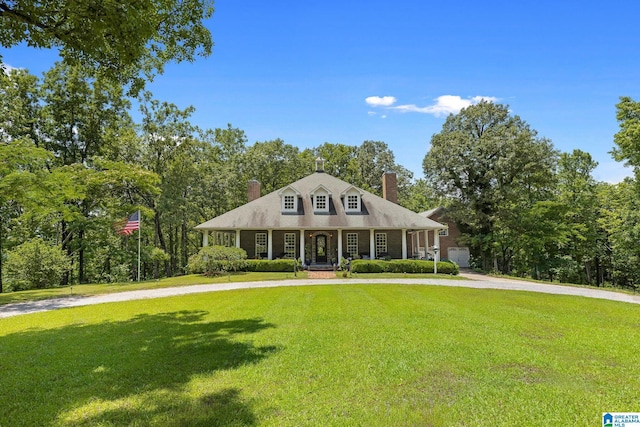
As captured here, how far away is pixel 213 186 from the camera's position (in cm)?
3541

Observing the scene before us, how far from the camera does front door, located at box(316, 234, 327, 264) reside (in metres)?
27.5

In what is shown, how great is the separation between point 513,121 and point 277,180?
24.4 meters

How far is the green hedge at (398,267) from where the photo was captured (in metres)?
22.7

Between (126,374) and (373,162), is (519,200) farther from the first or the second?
(126,374)

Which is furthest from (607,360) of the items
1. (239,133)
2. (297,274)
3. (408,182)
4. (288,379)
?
(408,182)

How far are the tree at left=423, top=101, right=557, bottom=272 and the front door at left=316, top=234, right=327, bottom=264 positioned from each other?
12.6 meters

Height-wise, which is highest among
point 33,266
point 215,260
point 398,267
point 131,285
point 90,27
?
point 90,27

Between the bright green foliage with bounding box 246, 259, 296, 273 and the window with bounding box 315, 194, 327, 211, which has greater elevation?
the window with bounding box 315, 194, 327, 211

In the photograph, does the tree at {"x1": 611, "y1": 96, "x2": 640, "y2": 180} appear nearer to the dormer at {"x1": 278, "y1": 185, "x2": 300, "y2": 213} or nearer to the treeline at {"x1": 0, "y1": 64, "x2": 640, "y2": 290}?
the treeline at {"x1": 0, "y1": 64, "x2": 640, "y2": 290}

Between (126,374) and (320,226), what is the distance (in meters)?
20.4

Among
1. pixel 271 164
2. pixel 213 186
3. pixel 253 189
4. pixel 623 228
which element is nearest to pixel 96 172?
pixel 253 189

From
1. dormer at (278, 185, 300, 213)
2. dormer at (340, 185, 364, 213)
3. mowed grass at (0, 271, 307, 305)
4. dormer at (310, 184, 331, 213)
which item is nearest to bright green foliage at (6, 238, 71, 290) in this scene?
mowed grass at (0, 271, 307, 305)

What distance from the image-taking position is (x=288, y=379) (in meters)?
4.83

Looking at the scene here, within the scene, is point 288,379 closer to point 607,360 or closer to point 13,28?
point 607,360
